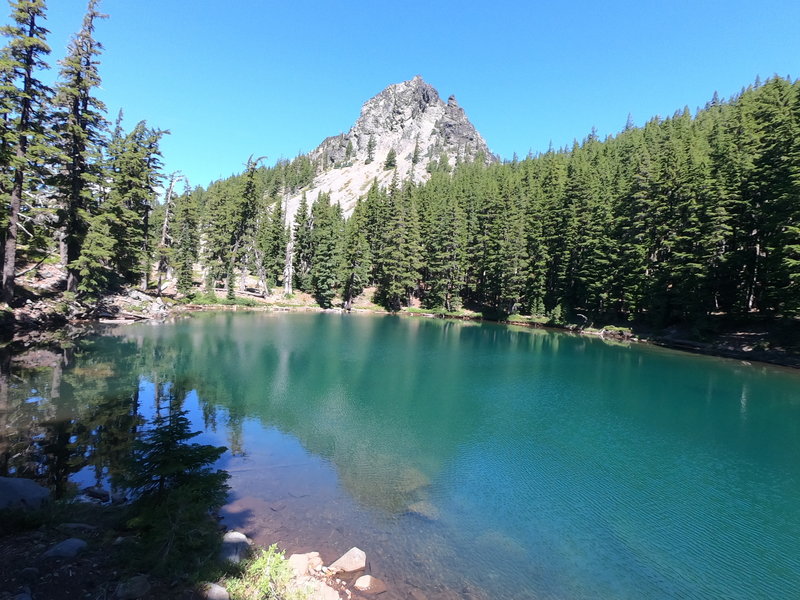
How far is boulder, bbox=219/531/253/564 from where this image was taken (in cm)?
644

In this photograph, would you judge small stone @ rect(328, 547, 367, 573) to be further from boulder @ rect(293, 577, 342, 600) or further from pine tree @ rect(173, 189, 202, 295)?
pine tree @ rect(173, 189, 202, 295)

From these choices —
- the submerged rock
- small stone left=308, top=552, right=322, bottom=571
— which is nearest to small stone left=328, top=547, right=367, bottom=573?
small stone left=308, top=552, right=322, bottom=571

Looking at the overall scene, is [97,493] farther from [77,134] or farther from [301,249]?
[301,249]

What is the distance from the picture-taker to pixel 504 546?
8.71 metres

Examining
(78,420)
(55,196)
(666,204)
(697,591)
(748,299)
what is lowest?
(697,591)

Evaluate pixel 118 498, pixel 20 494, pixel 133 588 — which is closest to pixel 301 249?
pixel 118 498

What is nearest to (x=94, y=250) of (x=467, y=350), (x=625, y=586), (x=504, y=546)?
(x=467, y=350)

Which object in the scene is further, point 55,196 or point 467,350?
point 467,350

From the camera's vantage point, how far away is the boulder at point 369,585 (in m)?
A: 6.96

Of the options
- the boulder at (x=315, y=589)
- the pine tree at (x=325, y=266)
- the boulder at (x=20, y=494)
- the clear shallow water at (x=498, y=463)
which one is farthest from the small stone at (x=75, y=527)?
the pine tree at (x=325, y=266)

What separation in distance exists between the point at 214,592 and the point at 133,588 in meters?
0.96

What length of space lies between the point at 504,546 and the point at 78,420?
44.0 ft

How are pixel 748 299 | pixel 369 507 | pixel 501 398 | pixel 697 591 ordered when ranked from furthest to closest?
pixel 748 299 < pixel 501 398 < pixel 369 507 < pixel 697 591

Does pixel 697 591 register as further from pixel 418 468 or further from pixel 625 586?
pixel 418 468
